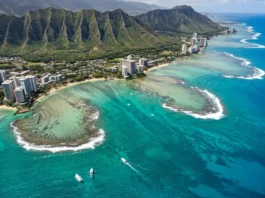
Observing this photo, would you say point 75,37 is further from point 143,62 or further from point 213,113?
point 213,113

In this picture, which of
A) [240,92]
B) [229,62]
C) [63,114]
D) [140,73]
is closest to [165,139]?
[63,114]

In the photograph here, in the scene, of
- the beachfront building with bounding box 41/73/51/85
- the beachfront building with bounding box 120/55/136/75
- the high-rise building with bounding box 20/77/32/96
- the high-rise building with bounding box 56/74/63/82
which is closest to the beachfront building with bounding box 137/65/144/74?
the beachfront building with bounding box 120/55/136/75

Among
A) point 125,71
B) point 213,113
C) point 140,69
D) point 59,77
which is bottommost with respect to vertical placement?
point 213,113

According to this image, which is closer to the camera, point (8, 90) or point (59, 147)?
point (59, 147)

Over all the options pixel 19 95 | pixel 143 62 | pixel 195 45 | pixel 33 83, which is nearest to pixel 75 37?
pixel 143 62

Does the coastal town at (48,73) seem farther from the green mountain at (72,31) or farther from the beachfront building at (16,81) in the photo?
the green mountain at (72,31)

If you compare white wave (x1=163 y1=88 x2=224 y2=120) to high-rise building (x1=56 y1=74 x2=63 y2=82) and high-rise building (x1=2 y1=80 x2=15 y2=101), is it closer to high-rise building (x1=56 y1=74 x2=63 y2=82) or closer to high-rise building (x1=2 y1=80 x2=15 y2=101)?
high-rise building (x1=56 y1=74 x2=63 y2=82)

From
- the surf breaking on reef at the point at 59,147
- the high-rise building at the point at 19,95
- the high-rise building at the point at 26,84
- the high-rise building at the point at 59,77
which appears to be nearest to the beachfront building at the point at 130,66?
the high-rise building at the point at 59,77

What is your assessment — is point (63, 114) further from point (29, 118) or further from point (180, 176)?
point (180, 176)
